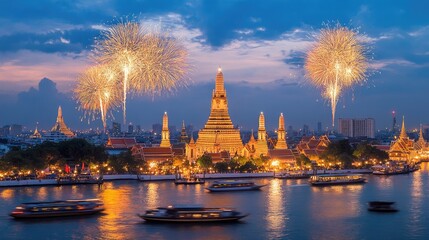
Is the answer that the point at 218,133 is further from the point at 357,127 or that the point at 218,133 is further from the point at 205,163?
the point at 357,127

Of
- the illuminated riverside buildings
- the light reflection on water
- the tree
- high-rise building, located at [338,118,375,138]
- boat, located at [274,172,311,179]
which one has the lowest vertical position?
the light reflection on water

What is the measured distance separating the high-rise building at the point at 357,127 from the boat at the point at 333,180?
63089 millimetres

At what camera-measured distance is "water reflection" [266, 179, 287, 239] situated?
1623 cm

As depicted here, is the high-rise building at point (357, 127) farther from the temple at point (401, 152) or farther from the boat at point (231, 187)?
the boat at point (231, 187)

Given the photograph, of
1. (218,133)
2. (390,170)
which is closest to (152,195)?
(218,133)

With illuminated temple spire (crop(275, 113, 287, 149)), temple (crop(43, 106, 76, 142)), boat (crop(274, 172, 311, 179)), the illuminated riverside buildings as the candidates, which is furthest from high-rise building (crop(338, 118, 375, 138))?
boat (crop(274, 172, 311, 179))

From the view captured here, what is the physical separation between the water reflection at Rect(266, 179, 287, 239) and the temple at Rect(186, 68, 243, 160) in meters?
10.5

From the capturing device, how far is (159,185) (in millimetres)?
27562

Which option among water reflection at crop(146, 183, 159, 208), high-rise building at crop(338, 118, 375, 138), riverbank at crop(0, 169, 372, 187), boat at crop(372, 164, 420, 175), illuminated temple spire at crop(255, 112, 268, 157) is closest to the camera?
water reflection at crop(146, 183, 159, 208)

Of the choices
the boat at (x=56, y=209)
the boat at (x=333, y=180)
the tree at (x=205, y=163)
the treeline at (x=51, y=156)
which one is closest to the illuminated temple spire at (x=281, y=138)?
the tree at (x=205, y=163)

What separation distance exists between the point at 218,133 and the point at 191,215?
19.5m

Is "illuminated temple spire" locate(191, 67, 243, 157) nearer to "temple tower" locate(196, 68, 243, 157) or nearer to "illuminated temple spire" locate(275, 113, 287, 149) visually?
"temple tower" locate(196, 68, 243, 157)

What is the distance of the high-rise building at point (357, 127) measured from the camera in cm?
9169

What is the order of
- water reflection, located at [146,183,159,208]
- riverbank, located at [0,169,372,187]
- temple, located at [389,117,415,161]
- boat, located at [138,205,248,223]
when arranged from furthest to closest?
temple, located at [389,117,415,161], riverbank, located at [0,169,372,187], water reflection, located at [146,183,159,208], boat, located at [138,205,248,223]
